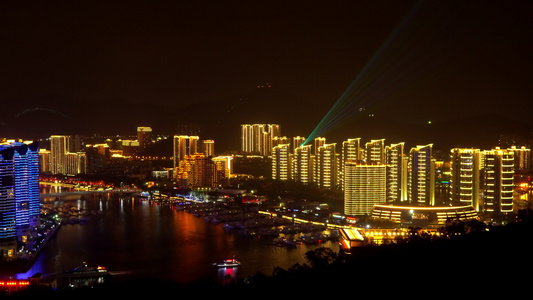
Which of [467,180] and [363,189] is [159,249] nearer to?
[363,189]

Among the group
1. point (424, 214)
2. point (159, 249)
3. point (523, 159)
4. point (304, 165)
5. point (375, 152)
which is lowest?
point (159, 249)

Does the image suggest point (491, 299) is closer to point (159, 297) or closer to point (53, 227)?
point (159, 297)

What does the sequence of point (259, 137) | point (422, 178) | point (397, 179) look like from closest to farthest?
point (422, 178), point (397, 179), point (259, 137)

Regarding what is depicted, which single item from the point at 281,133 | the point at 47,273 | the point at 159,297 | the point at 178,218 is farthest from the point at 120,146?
the point at 159,297

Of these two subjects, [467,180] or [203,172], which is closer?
[467,180]

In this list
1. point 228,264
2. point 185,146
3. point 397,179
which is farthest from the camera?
point 185,146

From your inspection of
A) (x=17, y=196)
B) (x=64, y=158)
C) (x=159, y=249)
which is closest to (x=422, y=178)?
(x=159, y=249)
